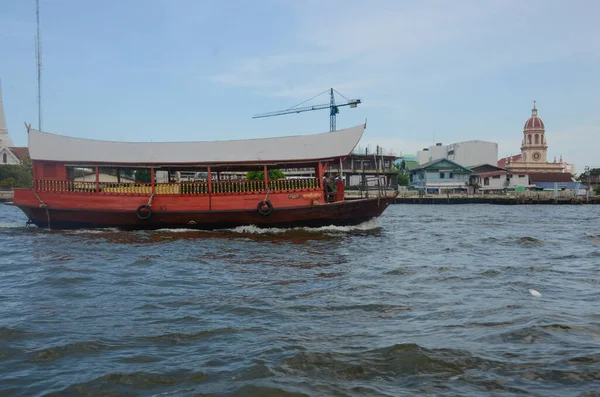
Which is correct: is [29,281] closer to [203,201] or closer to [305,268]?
[305,268]

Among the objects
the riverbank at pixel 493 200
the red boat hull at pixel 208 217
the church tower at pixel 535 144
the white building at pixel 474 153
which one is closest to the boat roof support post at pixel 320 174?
the red boat hull at pixel 208 217

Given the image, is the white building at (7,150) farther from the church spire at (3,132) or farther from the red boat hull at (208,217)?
the red boat hull at (208,217)

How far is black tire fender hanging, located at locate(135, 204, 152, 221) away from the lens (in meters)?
15.4

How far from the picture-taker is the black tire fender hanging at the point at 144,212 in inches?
608

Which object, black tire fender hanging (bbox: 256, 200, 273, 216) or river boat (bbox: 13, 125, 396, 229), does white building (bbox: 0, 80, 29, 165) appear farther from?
black tire fender hanging (bbox: 256, 200, 273, 216)

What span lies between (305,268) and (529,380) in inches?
221

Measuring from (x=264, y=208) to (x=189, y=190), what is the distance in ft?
8.46

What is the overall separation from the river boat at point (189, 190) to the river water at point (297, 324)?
4811 mm

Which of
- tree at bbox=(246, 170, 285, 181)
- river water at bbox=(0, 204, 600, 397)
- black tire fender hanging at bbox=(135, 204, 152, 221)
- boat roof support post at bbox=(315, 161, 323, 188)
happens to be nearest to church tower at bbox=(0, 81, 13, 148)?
tree at bbox=(246, 170, 285, 181)

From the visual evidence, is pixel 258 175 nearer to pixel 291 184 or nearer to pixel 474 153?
pixel 291 184

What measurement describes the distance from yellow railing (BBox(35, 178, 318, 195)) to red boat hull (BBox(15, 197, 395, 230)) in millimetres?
Result: 681

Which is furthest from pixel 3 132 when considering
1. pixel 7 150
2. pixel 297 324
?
pixel 297 324

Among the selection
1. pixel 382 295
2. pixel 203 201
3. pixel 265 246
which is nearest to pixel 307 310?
pixel 382 295

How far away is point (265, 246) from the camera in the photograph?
12359mm
